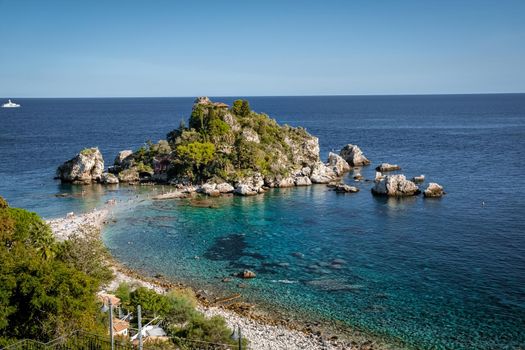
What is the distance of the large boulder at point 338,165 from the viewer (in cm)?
8727

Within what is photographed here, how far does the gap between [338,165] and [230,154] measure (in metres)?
23.1

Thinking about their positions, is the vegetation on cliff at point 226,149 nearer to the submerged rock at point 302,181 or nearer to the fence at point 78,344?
the submerged rock at point 302,181

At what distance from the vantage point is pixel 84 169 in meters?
78.5

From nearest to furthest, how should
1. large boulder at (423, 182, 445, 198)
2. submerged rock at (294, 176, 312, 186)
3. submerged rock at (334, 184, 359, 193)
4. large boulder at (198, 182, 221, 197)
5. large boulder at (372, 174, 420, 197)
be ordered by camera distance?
large boulder at (423, 182, 445, 198) < large boulder at (372, 174, 420, 197) < large boulder at (198, 182, 221, 197) < submerged rock at (334, 184, 359, 193) < submerged rock at (294, 176, 312, 186)

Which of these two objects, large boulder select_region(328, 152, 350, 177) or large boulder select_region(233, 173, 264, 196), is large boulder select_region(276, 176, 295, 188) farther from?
large boulder select_region(328, 152, 350, 177)

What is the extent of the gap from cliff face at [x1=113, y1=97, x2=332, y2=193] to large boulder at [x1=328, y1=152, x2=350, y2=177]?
3.51 meters

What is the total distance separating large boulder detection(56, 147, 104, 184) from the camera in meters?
78.6

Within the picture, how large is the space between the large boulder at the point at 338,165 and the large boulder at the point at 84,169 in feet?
142

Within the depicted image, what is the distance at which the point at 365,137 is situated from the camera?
14525cm

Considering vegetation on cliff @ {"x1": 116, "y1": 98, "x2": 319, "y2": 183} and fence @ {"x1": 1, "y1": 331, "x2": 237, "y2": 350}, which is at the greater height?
vegetation on cliff @ {"x1": 116, "y1": 98, "x2": 319, "y2": 183}

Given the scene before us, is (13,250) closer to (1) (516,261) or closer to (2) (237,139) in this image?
(1) (516,261)

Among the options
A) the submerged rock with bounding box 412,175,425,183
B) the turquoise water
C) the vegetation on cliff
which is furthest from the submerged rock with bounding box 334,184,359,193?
the submerged rock with bounding box 412,175,425,183

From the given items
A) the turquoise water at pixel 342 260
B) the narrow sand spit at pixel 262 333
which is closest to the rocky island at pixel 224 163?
the turquoise water at pixel 342 260

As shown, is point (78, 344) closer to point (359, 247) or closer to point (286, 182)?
point (359, 247)
